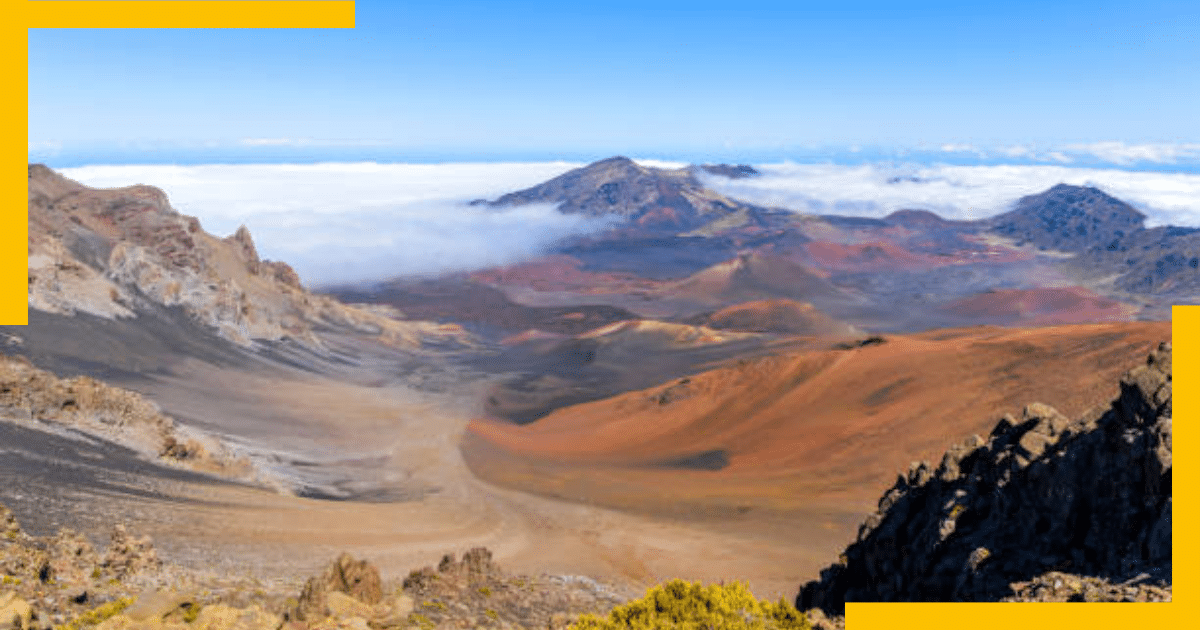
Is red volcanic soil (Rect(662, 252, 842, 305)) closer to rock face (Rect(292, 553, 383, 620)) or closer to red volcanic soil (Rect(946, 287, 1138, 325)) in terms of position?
red volcanic soil (Rect(946, 287, 1138, 325))

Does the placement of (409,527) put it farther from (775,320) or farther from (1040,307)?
(1040,307)

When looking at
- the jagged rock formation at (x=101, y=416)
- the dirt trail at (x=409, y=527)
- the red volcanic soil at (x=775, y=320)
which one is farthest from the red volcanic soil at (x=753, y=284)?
the jagged rock formation at (x=101, y=416)

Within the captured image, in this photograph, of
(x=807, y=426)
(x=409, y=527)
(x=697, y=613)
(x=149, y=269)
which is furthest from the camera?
(x=149, y=269)

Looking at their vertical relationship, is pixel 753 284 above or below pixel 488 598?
above

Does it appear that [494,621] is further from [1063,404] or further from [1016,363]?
[1016,363]

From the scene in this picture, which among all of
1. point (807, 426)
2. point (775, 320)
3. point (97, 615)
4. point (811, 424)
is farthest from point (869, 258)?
point (97, 615)

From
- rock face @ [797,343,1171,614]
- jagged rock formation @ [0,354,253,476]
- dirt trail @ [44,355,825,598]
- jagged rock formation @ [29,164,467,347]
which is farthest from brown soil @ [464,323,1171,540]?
jagged rock formation @ [29,164,467,347]
